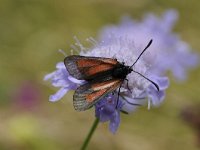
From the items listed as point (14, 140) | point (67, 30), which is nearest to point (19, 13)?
point (67, 30)

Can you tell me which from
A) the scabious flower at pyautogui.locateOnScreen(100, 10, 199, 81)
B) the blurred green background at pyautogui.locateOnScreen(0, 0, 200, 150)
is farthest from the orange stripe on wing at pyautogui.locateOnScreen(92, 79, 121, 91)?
the blurred green background at pyautogui.locateOnScreen(0, 0, 200, 150)

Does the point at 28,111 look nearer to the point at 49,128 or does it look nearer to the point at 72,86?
the point at 49,128

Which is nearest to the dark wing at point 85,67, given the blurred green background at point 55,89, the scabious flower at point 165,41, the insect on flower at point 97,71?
the insect on flower at point 97,71

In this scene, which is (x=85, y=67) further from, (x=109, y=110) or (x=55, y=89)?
(x=55, y=89)

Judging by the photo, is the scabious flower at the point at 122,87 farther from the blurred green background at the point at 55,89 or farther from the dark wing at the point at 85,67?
the blurred green background at the point at 55,89

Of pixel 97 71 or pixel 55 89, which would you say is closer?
pixel 97 71

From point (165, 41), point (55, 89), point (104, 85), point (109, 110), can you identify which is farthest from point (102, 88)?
point (55, 89)

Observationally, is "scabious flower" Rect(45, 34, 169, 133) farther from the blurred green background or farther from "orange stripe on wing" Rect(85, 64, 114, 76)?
the blurred green background
